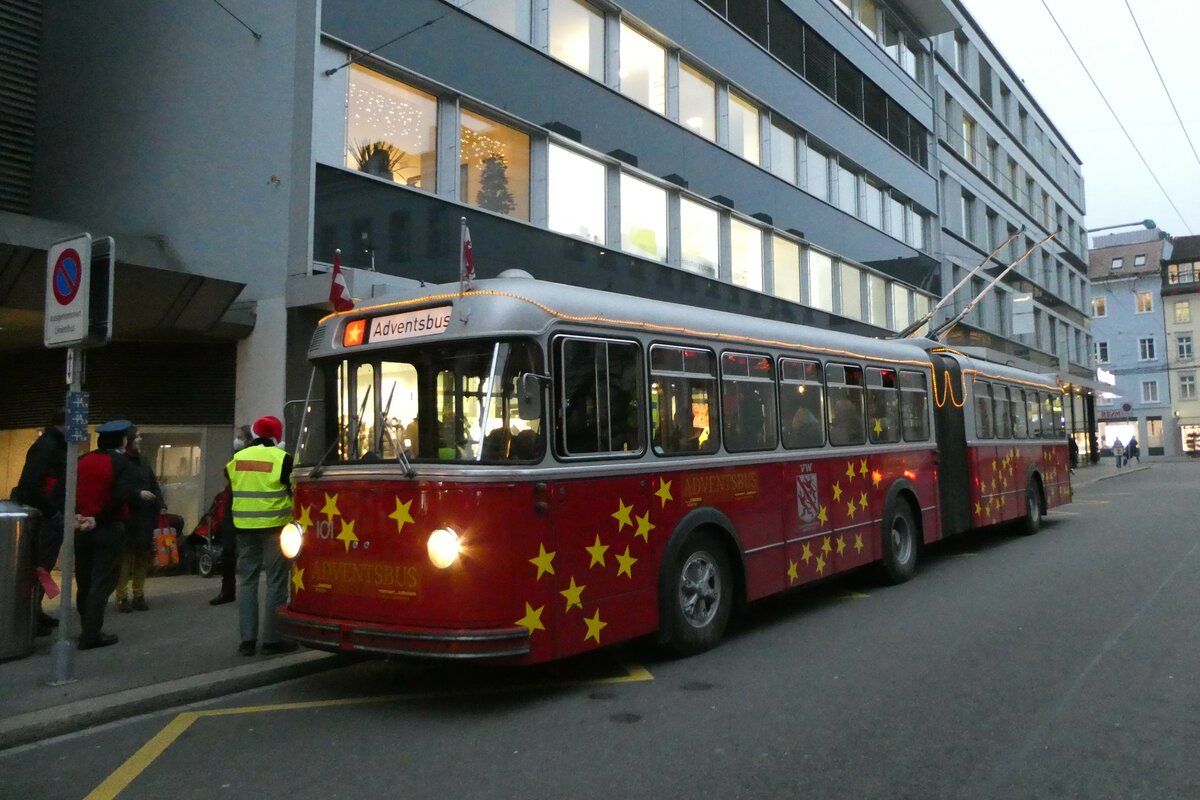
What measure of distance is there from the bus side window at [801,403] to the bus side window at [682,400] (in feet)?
4.12

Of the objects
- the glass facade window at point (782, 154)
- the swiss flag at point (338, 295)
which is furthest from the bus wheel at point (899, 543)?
the glass facade window at point (782, 154)

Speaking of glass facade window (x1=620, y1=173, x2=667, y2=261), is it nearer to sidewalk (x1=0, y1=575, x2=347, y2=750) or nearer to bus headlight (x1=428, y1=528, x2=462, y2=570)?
sidewalk (x1=0, y1=575, x2=347, y2=750)

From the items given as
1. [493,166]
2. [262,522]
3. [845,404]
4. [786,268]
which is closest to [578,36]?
[493,166]

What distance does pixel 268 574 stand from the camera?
24.1 ft

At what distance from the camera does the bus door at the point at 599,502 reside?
19.9 ft

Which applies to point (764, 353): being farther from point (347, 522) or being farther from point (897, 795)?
point (897, 795)

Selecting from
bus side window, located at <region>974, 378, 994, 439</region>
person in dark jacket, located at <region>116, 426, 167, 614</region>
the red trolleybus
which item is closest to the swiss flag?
the red trolleybus

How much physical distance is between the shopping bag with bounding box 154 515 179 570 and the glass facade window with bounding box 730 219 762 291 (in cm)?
1235

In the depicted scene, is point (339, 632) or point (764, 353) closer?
point (339, 632)

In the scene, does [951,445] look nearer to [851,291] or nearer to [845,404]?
[845,404]

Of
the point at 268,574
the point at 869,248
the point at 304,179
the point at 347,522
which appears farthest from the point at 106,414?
the point at 869,248

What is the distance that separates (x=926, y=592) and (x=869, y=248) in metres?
17.9

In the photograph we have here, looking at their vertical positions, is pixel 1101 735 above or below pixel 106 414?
below

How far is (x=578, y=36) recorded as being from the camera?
51.9ft
